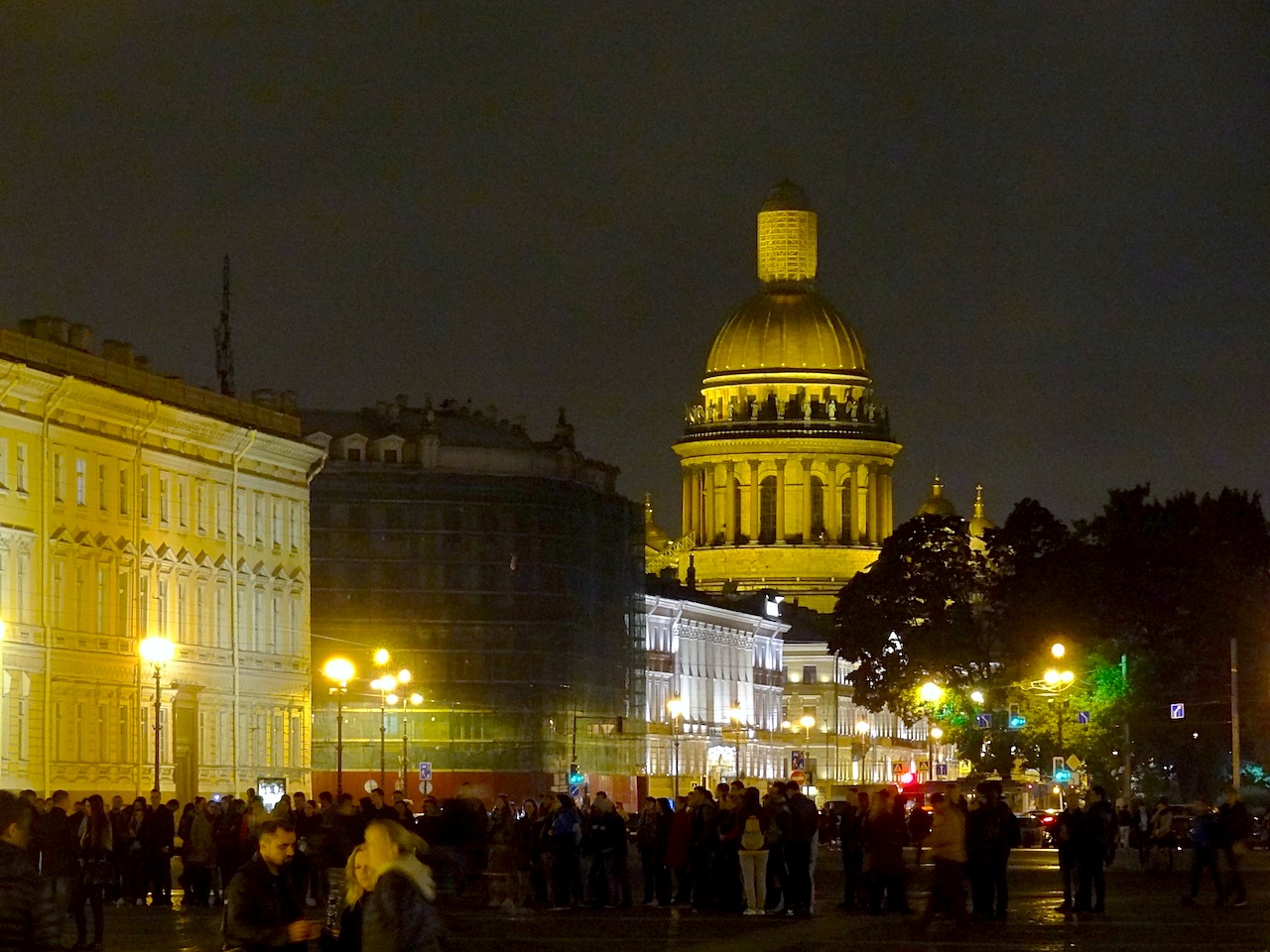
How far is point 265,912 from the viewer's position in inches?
830

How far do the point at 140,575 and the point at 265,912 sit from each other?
2666 inches

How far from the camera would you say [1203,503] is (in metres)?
121

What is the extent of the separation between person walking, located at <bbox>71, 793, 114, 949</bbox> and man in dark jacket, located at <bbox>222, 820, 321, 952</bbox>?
1821 centimetres

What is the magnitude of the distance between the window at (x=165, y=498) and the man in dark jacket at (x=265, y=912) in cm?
6906

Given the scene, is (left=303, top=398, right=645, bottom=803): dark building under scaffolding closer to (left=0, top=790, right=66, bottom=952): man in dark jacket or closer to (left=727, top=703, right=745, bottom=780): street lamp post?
(left=727, top=703, right=745, bottom=780): street lamp post

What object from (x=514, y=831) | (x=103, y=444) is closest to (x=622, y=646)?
(x=103, y=444)

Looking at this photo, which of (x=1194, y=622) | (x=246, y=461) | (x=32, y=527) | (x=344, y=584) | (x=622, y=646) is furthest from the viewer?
(x=622, y=646)

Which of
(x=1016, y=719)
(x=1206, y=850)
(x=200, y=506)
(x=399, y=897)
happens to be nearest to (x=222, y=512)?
(x=200, y=506)

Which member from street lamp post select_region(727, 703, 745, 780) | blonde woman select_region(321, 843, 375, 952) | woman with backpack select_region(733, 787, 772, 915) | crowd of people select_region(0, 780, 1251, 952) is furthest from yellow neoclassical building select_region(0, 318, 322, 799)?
street lamp post select_region(727, 703, 745, 780)

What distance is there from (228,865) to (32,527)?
1284 inches

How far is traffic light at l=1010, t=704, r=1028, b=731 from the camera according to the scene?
4240 inches

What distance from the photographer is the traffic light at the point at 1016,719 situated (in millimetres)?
107688

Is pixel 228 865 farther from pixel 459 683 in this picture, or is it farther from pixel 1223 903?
pixel 459 683

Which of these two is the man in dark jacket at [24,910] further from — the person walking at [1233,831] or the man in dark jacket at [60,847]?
the person walking at [1233,831]
